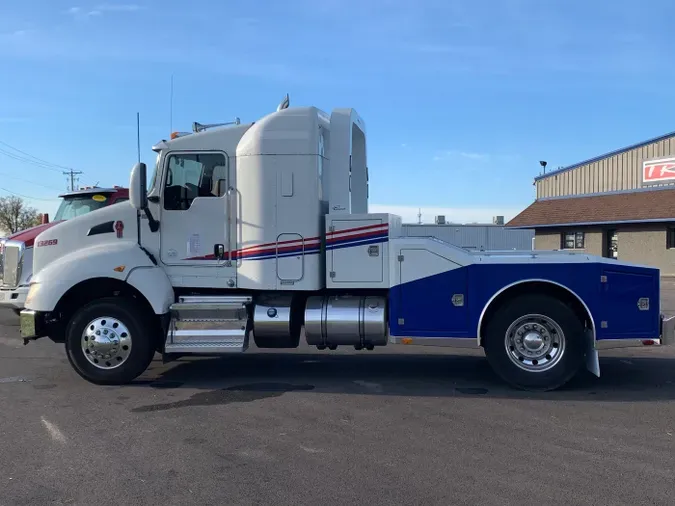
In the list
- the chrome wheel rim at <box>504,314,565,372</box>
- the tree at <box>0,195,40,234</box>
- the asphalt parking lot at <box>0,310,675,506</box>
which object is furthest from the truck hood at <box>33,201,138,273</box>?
the tree at <box>0,195,40,234</box>

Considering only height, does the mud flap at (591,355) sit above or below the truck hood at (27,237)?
below

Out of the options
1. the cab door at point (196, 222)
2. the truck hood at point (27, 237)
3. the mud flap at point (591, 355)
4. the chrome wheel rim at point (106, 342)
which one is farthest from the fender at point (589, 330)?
the truck hood at point (27, 237)

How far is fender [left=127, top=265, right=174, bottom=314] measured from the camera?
7746 mm

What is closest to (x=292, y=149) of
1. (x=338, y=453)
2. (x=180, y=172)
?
(x=180, y=172)

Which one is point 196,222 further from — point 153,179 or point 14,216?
point 14,216

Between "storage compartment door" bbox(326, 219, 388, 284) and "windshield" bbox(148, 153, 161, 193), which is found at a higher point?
"windshield" bbox(148, 153, 161, 193)

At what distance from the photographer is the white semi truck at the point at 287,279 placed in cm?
730

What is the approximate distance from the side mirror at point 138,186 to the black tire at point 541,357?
4.47 metres

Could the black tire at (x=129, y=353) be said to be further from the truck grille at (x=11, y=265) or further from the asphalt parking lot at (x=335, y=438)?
the truck grille at (x=11, y=265)

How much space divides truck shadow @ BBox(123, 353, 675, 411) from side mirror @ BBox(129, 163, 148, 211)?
2.29 metres

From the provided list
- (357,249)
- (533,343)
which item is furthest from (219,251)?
(533,343)

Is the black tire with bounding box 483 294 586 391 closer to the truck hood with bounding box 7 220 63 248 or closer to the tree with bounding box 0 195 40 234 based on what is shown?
the truck hood with bounding box 7 220 63 248

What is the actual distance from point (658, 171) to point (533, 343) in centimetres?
2652

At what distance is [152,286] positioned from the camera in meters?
7.80
